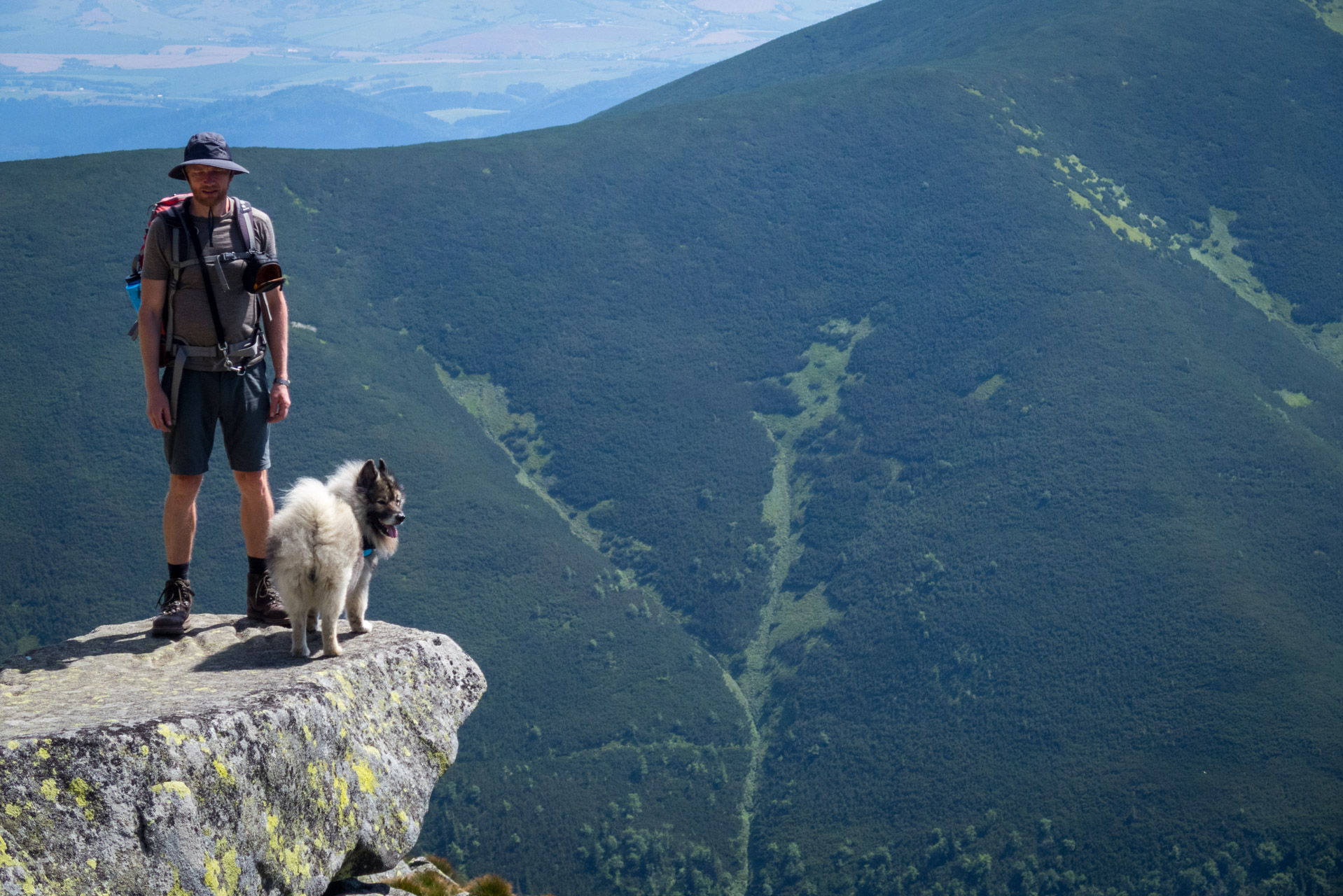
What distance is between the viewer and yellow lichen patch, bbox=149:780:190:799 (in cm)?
680

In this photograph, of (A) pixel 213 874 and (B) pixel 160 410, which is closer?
(A) pixel 213 874

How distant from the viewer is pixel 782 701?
12531cm

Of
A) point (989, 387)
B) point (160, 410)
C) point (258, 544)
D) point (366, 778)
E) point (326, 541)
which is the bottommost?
point (989, 387)

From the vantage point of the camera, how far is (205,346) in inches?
374

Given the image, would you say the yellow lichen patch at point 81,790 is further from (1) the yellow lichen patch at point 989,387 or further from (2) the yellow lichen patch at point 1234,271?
(2) the yellow lichen patch at point 1234,271

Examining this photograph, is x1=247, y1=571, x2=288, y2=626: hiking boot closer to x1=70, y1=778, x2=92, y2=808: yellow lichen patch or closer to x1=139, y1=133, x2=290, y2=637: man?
x1=139, y1=133, x2=290, y2=637: man

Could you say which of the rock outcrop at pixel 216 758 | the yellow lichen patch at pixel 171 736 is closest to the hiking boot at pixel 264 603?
the rock outcrop at pixel 216 758

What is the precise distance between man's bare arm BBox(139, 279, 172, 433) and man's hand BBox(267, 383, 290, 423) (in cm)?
99

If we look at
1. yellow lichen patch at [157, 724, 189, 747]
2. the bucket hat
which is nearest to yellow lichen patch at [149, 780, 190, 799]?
yellow lichen patch at [157, 724, 189, 747]

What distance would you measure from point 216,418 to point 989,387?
467 feet

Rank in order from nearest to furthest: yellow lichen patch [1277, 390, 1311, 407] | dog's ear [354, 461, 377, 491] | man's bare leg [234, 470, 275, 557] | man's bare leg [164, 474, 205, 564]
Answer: man's bare leg [164, 474, 205, 564] → man's bare leg [234, 470, 275, 557] → dog's ear [354, 461, 377, 491] → yellow lichen patch [1277, 390, 1311, 407]

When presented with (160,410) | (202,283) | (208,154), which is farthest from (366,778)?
(208,154)

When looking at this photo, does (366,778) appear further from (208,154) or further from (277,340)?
(208,154)

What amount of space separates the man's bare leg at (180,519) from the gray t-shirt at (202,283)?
127cm
